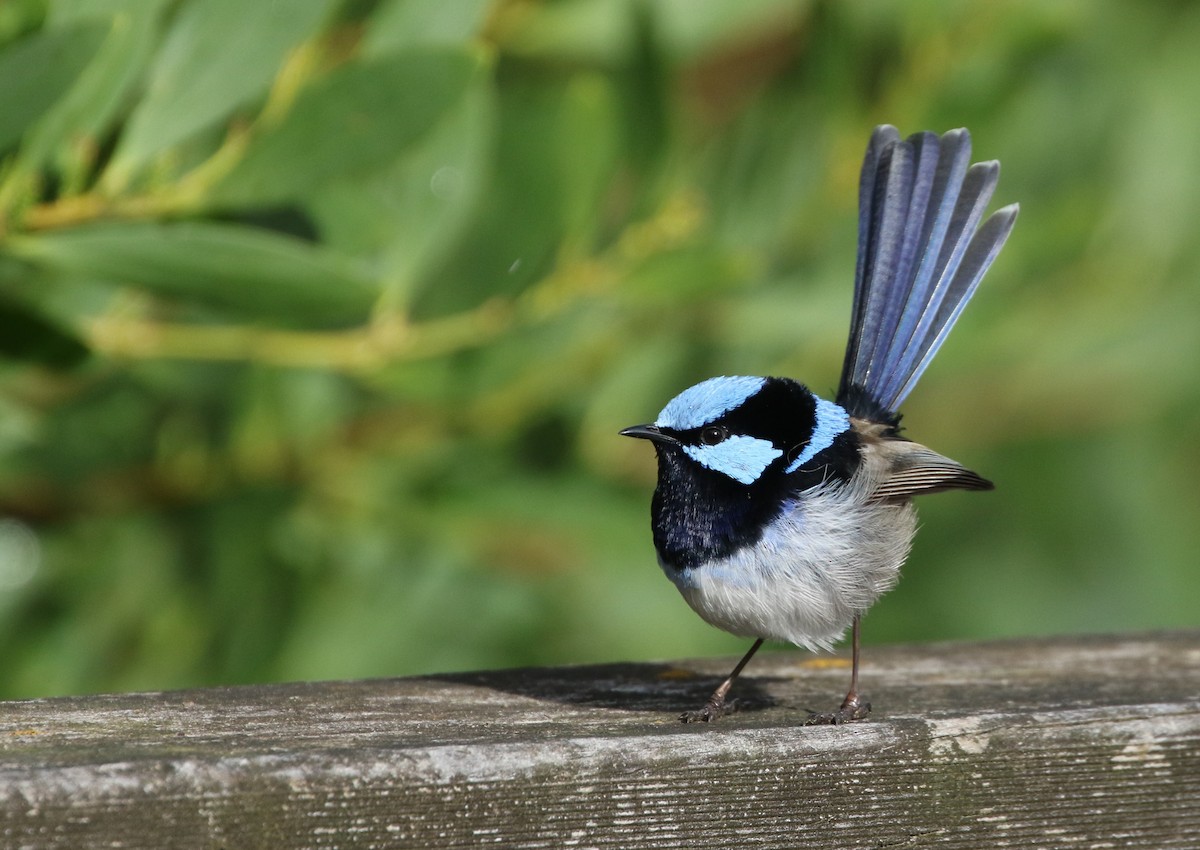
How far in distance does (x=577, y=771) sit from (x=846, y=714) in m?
0.55

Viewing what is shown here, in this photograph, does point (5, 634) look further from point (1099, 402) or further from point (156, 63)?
point (1099, 402)

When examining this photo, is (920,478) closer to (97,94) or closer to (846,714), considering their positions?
(846,714)

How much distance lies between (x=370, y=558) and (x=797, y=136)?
1203 mm

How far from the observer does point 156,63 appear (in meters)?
2.48

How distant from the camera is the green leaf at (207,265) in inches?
91.4

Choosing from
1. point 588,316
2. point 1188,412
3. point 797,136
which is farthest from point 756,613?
point 1188,412

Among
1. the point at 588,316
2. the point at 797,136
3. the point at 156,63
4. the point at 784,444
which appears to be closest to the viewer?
the point at 156,63

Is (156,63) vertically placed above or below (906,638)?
above

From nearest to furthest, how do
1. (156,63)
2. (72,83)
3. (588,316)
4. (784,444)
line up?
(72,83), (156,63), (784,444), (588,316)

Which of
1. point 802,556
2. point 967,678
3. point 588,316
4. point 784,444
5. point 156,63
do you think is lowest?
point 967,678

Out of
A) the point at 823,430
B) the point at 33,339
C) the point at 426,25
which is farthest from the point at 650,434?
the point at 33,339

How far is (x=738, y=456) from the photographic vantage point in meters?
2.71

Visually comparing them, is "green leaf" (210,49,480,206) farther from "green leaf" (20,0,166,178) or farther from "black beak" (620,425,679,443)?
"black beak" (620,425,679,443)

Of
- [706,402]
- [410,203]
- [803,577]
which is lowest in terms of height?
[803,577]
